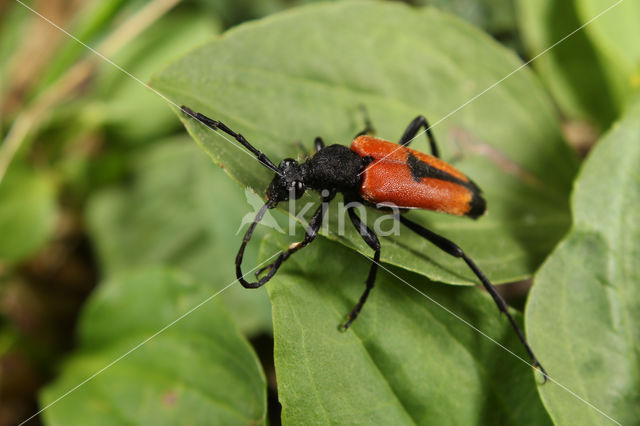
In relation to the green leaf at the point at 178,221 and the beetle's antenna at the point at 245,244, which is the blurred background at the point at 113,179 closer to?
the green leaf at the point at 178,221

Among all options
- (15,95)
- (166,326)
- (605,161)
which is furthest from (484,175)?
(15,95)

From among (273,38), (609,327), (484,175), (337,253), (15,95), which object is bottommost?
(609,327)

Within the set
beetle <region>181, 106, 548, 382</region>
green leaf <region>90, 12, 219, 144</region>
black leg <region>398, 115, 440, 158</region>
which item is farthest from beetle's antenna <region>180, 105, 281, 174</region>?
green leaf <region>90, 12, 219, 144</region>

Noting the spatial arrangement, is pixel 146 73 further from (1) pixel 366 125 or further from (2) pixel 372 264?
(2) pixel 372 264

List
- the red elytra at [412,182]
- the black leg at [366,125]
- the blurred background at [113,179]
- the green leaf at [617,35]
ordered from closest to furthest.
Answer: the red elytra at [412,182] < the black leg at [366,125] < the green leaf at [617,35] < the blurred background at [113,179]

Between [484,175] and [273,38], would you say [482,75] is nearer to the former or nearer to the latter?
[484,175]

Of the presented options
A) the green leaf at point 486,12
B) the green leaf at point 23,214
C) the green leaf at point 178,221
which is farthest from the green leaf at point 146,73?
the green leaf at point 486,12

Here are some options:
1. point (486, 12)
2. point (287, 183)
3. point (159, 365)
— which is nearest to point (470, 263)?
point (287, 183)

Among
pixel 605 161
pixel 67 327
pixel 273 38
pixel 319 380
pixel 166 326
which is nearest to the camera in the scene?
pixel 319 380
